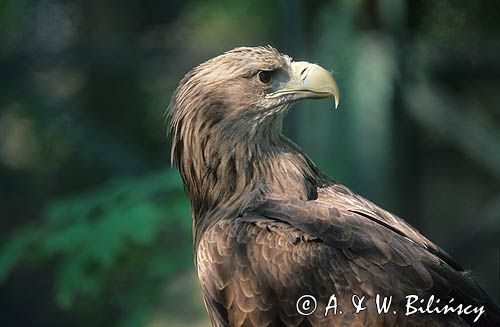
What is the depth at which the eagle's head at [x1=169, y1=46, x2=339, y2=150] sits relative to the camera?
4.07 meters

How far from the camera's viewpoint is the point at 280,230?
3697mm

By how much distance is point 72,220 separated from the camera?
6.71 m

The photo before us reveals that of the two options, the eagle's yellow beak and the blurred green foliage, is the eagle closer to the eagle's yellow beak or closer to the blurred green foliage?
the eagle's yellow beak

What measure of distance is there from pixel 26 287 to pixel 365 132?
3.26 meters

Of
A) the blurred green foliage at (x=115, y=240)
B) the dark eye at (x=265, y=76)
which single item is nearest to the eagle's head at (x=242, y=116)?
the dark eye at (x=265, y=76)

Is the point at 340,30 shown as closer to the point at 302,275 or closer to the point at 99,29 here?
the point at 99,29

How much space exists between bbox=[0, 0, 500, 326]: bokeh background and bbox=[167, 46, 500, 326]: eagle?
2.37 metres

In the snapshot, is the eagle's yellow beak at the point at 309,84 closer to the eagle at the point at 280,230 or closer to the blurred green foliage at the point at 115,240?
the eagle at the point at 280,230

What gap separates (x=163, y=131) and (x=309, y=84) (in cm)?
428

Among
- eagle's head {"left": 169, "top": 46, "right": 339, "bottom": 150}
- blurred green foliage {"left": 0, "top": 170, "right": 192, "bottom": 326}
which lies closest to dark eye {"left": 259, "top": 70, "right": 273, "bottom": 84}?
eagle's head {"left": 169, "top": 46, "right": 339, "bottom": 150}

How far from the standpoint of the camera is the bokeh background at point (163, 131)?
6.82 m

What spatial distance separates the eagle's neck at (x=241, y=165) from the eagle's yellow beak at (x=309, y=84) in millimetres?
134

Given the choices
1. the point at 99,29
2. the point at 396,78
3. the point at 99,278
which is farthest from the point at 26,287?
the point at 396,78

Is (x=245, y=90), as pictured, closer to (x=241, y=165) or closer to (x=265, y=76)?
(x=265, y=76)
